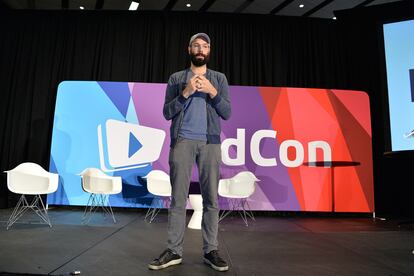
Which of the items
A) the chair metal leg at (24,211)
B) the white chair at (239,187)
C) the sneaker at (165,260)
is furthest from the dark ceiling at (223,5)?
the sneaker at (165,260)

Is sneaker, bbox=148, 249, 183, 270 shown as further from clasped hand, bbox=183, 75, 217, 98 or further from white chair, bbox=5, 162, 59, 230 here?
white chair, bbox=5, 162, 59, 230

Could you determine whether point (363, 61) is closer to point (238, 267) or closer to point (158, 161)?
point (158, 161)

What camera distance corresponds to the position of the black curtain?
600 cm

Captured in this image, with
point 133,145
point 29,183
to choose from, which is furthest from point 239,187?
point 29,183

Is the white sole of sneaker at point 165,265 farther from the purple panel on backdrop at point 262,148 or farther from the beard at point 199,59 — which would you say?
the purple panel on backdrop at point 262,148

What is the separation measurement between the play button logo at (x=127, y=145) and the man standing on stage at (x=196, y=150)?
10.3 ft

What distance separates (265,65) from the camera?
603 centimetres

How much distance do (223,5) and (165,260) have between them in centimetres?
552

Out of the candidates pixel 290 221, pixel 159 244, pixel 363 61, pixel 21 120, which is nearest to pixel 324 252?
pixel 159 244

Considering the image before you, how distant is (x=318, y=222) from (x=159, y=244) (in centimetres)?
284

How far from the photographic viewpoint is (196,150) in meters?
2.29

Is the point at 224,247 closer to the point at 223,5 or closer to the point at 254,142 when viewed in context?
the point at 254,142

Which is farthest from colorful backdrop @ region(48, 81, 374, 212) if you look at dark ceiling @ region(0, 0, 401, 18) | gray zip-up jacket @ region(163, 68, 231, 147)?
gray zip-up jacket @ region(163, 68, 231, 147)

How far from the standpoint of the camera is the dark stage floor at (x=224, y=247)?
86.3 inches
